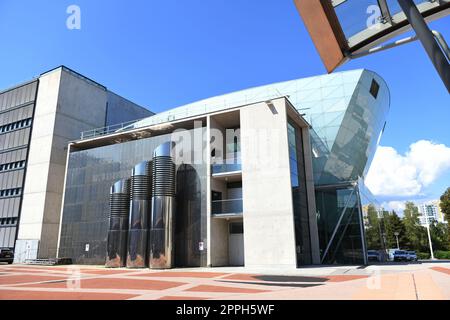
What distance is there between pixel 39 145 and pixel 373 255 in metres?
35.9

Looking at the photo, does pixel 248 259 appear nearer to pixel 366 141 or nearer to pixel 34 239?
pixel 366 141

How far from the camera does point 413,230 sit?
6134cm

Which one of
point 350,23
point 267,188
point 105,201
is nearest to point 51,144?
point 105,201

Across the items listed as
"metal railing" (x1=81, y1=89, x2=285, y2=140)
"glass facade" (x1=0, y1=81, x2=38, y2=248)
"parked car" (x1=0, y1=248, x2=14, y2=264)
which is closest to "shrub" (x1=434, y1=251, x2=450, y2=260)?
"metal railing" (x1=81, y1=89, x2=285, y2=140)

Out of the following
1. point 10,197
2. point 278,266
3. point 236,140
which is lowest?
point 278,266

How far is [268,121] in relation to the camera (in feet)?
78.5

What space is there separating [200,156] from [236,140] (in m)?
3.71

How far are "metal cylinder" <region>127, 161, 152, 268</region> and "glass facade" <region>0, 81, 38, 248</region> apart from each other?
19.6m

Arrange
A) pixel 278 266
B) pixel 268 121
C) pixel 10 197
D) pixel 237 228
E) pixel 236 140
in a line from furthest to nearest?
1. pixel 10 197
2. pixel 236 140
3. pixel 237 228
4. pixel 268 121
5. pixel 278 266

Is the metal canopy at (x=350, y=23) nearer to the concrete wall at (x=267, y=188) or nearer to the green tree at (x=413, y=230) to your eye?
the concrete wall at (x=267, y=188)

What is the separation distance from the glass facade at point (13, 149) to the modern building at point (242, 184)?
363 inches

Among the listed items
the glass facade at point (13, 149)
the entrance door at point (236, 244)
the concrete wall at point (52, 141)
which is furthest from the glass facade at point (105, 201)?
the glass facade at point (13, 149)
